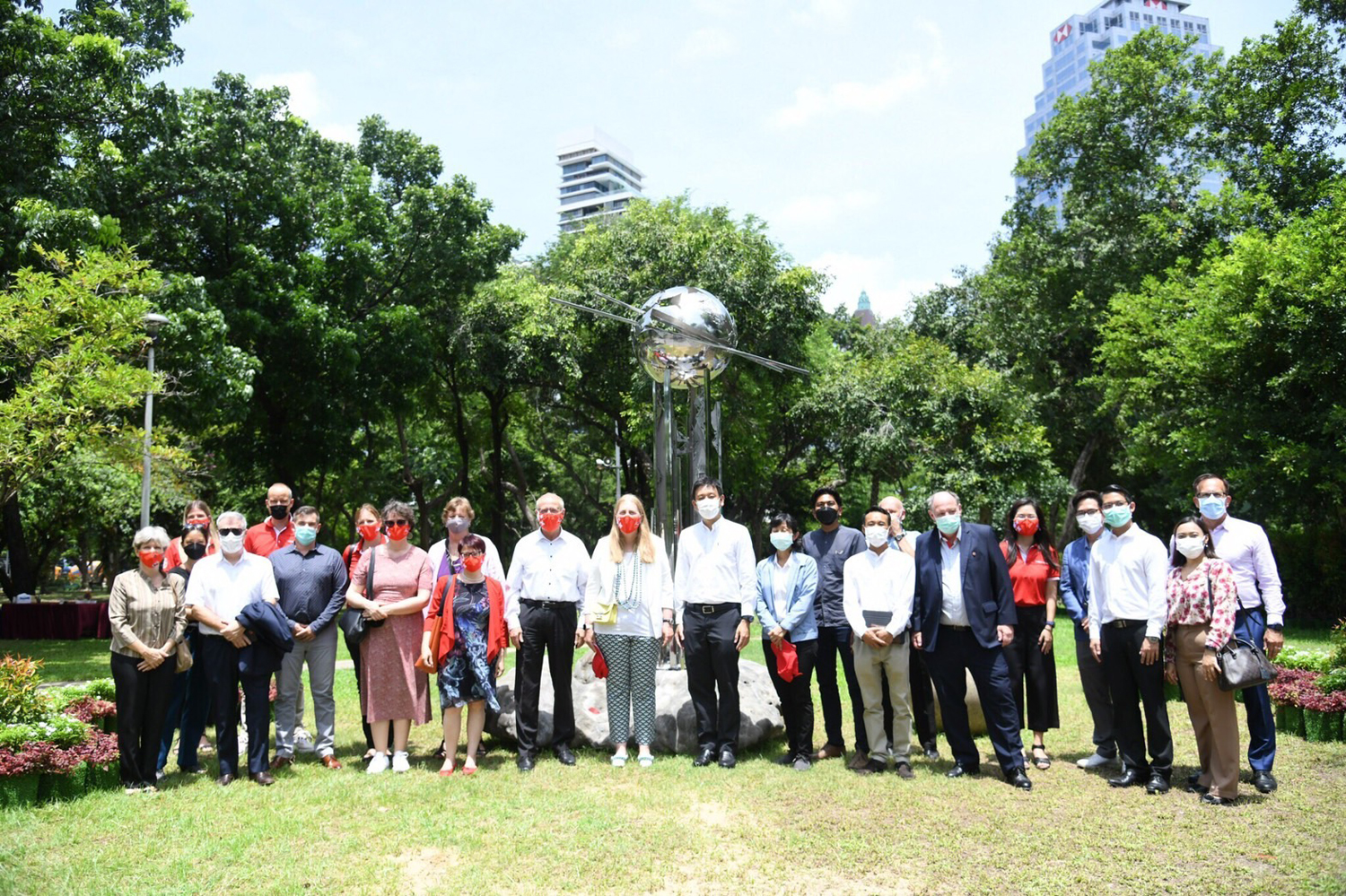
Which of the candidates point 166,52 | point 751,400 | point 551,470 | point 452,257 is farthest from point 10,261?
point 551,470

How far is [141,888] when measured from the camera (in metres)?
4.81

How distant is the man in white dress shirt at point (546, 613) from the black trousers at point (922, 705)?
252 cm

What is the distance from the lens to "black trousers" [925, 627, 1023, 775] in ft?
22.5

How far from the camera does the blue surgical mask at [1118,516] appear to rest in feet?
22.4

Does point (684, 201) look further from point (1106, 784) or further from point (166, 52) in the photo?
point (1106, 784)

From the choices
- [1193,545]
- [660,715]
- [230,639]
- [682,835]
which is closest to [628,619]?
[660,715]

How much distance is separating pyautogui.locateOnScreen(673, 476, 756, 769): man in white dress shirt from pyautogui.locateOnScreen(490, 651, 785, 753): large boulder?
0.27 meters

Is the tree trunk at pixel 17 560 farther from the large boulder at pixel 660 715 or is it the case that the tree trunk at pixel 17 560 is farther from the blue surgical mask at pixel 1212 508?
the blue surgical mask at pixel 1212 508

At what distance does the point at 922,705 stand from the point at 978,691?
96 centimetres

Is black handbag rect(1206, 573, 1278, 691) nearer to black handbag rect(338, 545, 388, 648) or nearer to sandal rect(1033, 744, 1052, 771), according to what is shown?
sandal rect(1033, 744, 1052, 771)

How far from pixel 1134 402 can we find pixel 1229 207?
16.1 ft

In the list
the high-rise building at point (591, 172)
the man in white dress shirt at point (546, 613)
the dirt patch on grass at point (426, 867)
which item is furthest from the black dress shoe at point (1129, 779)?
the high-rise building at point (591, 172)

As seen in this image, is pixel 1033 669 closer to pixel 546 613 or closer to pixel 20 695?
pixel 546 613

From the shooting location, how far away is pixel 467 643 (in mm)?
7348
